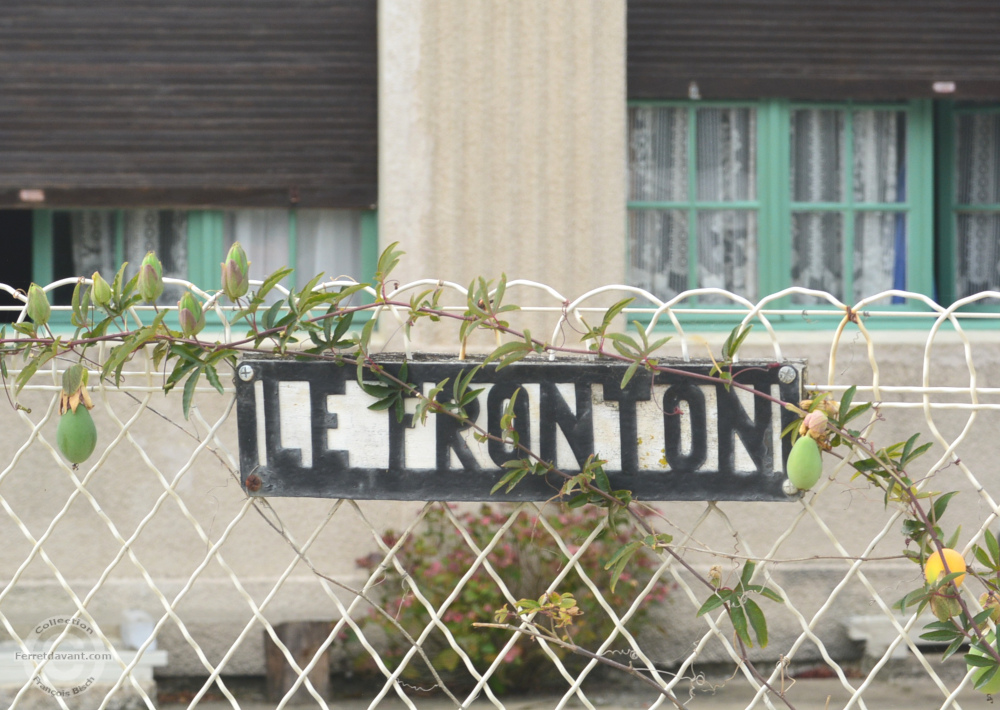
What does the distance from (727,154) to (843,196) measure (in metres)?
0.64

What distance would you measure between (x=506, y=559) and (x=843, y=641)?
5.66 feet

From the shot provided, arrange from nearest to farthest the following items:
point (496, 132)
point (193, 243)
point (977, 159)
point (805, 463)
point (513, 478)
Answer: point (805, 463)
point (513, 478)
point (496, 132)
point (193, 243)
point (977, 159)

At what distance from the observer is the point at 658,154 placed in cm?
461

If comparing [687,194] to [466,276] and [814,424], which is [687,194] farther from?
[814,424]

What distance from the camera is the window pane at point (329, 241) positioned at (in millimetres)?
4520

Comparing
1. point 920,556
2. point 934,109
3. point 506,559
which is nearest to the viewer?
point 920,556

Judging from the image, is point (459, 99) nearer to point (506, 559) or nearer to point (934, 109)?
point (506, 559)

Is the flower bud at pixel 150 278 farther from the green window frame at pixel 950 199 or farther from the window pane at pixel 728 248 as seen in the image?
the green window frame at pixel 950 199

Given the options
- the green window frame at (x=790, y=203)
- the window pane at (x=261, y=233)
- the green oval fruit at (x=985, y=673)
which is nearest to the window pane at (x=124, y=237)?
the window pane at (x=261, y=233)

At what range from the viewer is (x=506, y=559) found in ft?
12.6

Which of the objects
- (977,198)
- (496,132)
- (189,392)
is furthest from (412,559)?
(977,198)

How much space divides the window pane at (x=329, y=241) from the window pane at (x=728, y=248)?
1747 millimetres

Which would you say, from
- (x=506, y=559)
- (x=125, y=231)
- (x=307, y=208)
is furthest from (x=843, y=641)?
(x=125, y=231)

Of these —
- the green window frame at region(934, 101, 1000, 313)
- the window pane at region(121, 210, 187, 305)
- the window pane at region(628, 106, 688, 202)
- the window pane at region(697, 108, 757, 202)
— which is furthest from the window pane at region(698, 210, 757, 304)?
the window pane at region(121, 210, 187, 305)
